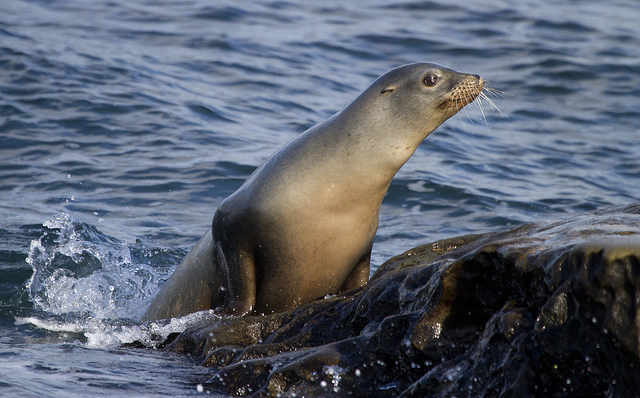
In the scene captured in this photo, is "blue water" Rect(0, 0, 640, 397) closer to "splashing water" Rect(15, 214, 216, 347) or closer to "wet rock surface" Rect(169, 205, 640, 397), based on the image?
"splashing water" Rect(15, 214, 216, 347)

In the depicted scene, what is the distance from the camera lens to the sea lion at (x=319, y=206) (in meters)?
4.80

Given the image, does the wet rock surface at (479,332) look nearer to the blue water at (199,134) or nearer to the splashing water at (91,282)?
the blue water at (199,134)

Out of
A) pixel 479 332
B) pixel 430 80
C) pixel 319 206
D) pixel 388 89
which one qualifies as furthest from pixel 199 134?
pixel 479 332

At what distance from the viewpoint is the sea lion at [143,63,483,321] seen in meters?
4.80

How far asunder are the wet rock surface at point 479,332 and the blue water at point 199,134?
473 mm

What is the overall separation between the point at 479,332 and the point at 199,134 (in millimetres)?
7512

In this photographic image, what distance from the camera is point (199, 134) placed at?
10258mm

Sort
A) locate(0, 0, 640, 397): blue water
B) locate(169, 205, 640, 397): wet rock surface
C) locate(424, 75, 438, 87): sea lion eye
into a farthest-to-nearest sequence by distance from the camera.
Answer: locate(0, 0, 640, 397): blue water
locate(424, 75, 438, 87): sea lion eye
locate(169, 205, 640, 397): wet rock surface

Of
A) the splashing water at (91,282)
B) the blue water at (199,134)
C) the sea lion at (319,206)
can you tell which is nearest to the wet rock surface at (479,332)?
the blue water at (199,134)

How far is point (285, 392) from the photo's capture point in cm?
339

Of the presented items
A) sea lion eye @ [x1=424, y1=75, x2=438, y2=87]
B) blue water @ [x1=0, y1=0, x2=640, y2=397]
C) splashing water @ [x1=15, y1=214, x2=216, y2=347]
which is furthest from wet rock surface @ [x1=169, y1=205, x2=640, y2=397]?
sea lion eye @ [x1=424, y1=75, x2=438, y2=87]

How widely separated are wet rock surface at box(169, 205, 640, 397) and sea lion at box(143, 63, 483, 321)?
1.95 feet

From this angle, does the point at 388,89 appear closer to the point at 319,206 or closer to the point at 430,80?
the point at 430,80

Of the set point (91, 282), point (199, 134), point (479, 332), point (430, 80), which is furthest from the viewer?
point (199, 134)
